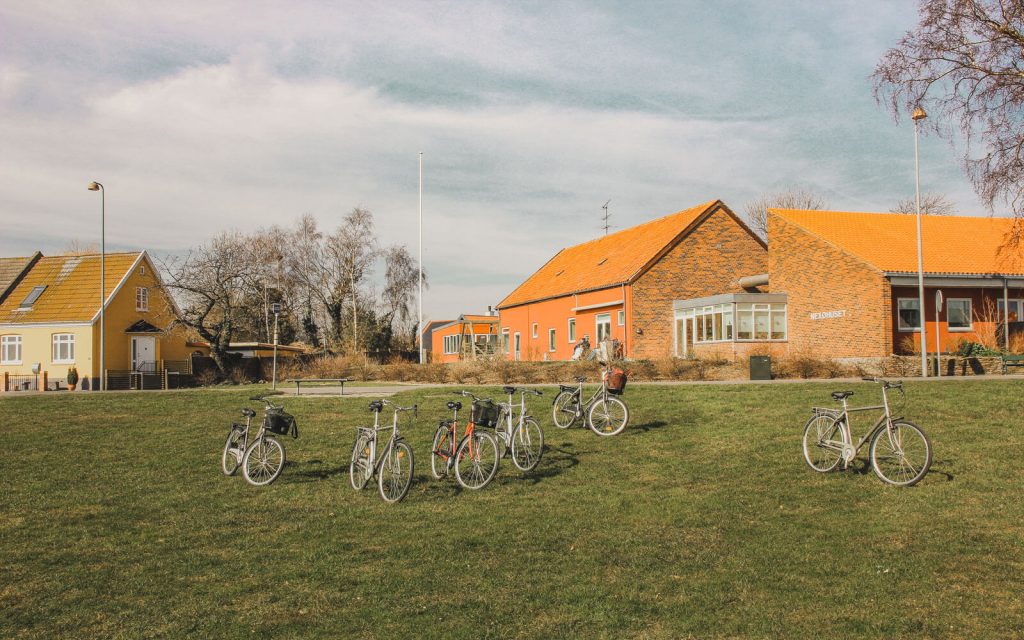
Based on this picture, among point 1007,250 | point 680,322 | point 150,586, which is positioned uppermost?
point 1007,250

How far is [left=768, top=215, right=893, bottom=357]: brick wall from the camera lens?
91.2 feet

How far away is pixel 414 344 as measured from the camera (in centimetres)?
5847

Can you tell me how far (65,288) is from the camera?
41125 millimetres

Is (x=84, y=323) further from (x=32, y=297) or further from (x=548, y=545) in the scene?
(x=548, y=545)

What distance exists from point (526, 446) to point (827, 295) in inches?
896

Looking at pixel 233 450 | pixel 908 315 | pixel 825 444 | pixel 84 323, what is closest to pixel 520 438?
pixel 825 444

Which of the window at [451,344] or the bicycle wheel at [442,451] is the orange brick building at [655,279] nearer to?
the window at [451,344]

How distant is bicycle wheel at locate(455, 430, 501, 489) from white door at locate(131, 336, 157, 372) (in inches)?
1370

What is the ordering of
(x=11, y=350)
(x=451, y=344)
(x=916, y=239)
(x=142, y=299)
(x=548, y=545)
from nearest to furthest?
1. (x=548, y=545)
2. (x=916, y=239)
3. (x=11, y=350)
4. (x=142, y=299)
5. (x=451, y=344)

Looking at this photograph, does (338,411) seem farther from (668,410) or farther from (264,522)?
(264,522)

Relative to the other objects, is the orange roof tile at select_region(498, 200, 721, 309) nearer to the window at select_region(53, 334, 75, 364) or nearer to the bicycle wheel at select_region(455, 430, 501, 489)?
the window at select_region(53, 334, 75, 364)

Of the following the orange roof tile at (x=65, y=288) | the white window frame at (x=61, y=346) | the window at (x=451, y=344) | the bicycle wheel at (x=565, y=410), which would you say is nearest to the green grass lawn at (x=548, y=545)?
the bicycle wheel at (x=565, y=410)

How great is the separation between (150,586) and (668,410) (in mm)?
11065

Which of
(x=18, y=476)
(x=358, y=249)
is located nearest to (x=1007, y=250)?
(x=18, y=476)
